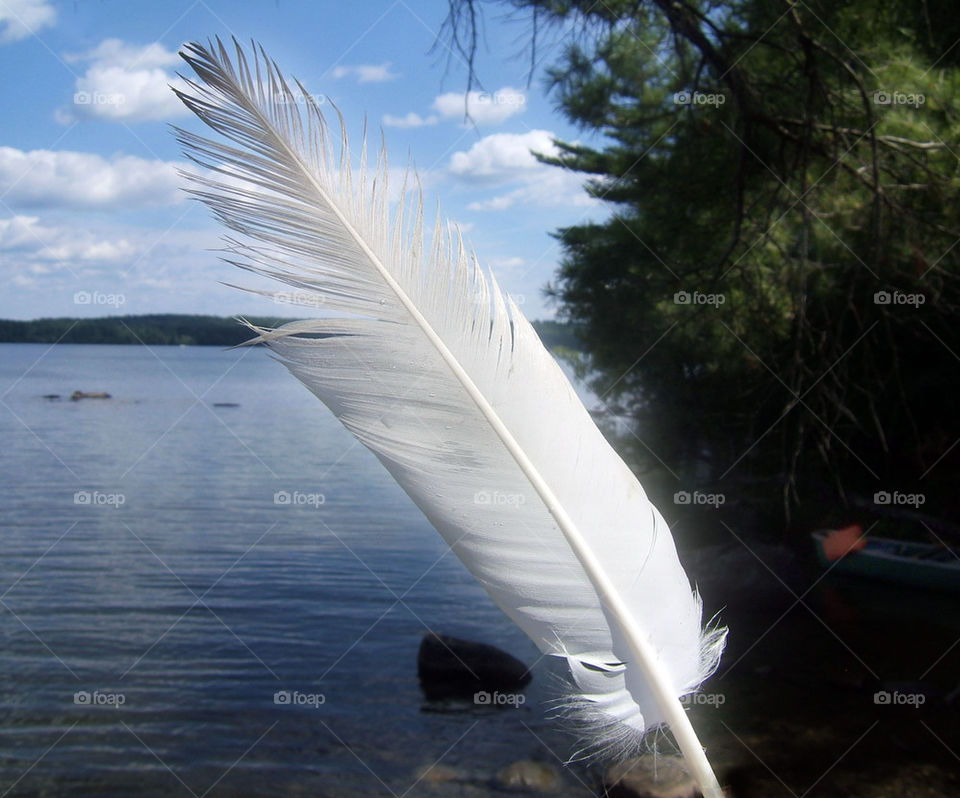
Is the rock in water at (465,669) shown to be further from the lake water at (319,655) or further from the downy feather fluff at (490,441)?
the downy feather fluff at (490,441)

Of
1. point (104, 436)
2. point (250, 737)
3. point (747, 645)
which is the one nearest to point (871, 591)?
point (747, 645)

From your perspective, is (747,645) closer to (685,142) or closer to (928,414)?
(928,414)

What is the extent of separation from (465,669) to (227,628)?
2.40m

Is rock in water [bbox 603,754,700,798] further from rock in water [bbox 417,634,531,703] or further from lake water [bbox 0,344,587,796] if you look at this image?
rock in water [bbox 417,634,531,703]

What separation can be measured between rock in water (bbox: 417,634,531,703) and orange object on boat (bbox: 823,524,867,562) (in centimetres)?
348

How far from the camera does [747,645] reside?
717 centimetres

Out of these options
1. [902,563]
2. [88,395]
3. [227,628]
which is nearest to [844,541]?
[902,563]

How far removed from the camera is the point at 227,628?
23.7 feet

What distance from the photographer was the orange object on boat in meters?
7.67

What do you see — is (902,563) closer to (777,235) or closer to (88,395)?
(777,235)

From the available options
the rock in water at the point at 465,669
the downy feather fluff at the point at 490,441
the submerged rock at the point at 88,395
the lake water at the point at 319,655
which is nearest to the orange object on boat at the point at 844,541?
the lake water at the point at 319,655

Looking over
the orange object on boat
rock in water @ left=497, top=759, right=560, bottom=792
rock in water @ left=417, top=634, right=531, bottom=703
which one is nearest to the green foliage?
the orange object on boat

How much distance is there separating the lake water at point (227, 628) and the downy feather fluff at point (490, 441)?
8.60ft

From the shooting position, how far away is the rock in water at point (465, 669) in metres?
6.26
